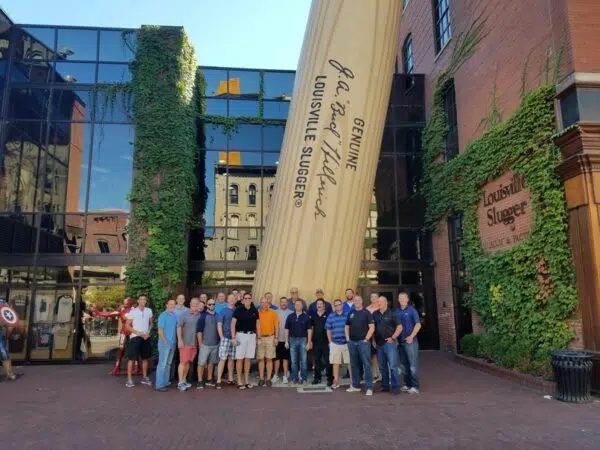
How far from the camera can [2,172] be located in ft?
43.8

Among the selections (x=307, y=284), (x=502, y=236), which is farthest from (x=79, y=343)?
(x=502, y=236)

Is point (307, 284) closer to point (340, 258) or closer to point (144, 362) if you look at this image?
point (340, 258)

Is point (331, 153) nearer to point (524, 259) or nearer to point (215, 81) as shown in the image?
point (524, 259)

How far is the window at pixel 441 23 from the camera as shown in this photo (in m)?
14.5

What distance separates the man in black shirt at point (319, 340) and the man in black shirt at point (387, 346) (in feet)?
3.38

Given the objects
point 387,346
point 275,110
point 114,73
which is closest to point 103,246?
point 114,73

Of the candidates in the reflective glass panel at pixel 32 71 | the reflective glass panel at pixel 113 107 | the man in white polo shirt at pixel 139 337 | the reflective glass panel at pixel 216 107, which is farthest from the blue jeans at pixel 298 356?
the reflective glass panel at pixel 32 71

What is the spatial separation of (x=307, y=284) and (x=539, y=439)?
17.6 feet

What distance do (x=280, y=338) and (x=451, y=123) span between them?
9159mm

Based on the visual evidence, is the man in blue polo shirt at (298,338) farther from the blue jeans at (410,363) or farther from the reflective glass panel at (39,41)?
the reflective glass panel at (39,41)

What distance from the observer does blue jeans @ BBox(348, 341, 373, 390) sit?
7879 mm

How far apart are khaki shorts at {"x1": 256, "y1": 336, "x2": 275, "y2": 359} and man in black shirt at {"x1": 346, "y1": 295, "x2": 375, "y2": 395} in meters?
1.47

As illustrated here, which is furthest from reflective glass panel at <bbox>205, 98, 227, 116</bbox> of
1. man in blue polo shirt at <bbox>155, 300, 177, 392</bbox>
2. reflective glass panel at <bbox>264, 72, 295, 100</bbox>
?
man in blue polo shirt at <bbox>155, 300, 177, 392</bbox>

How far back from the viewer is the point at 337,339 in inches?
334
